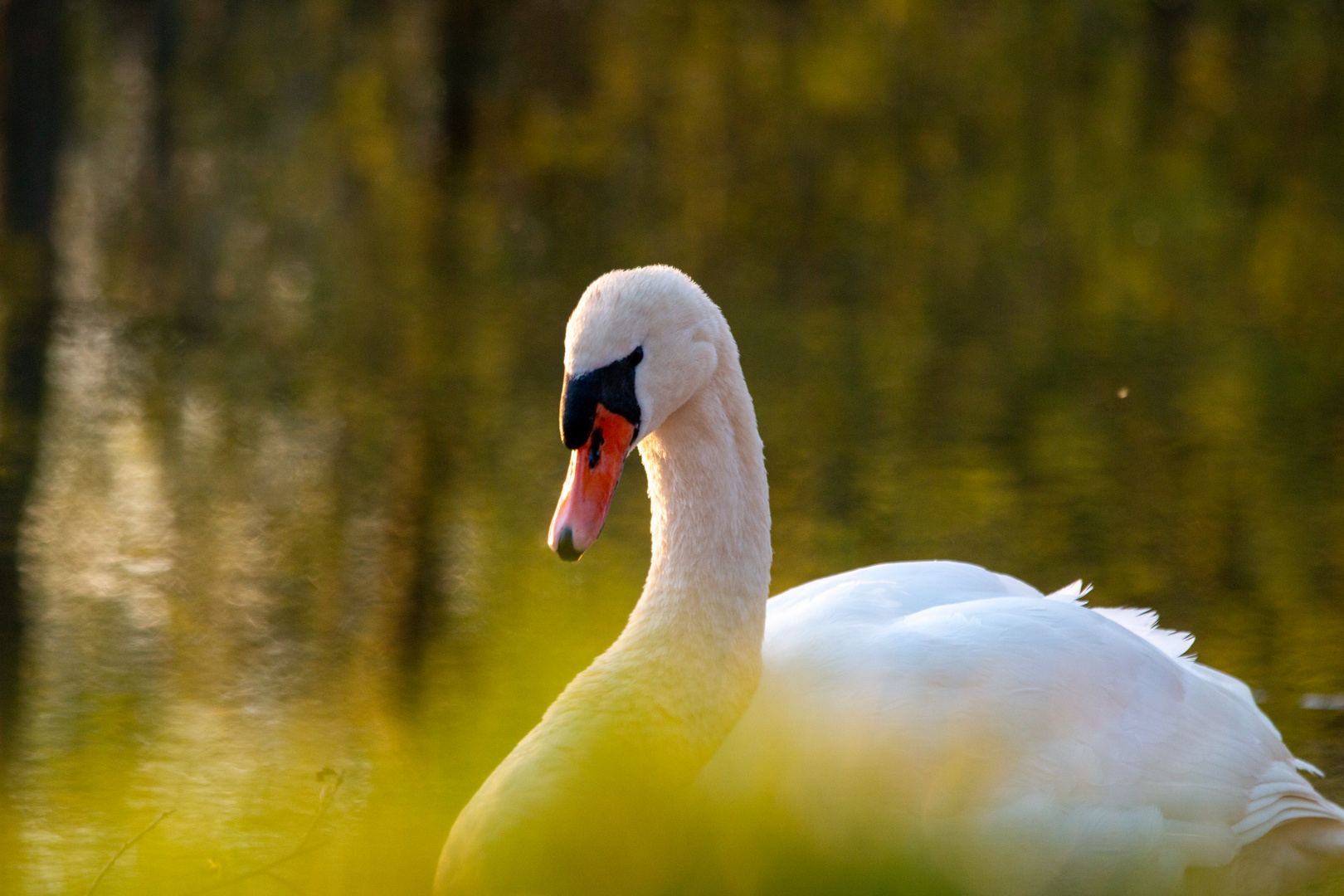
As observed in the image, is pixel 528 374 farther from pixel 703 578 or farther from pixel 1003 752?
pixel 1003 752

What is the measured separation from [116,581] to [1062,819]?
3765 mm

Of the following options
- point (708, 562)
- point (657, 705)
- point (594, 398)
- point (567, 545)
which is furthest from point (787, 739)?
point (594, 398)

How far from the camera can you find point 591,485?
10.1ft

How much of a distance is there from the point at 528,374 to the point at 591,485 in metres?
5.47

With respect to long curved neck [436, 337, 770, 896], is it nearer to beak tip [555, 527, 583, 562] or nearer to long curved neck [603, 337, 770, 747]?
long curved neck [603, 337, 770, 747]

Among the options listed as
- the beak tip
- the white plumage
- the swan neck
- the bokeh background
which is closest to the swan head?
the beak tip

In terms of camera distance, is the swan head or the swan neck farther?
the swan neck

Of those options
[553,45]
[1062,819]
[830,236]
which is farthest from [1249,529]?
[553,45]

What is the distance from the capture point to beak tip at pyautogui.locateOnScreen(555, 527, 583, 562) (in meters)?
3.00

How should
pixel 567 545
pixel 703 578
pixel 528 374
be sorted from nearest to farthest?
1. pixel 567 545
2. pixel 703 578
3. pixel 528 374

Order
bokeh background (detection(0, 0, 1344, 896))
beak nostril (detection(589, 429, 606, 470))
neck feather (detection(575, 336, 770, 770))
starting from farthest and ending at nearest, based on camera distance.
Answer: bokeh background (detection(0, 0, 1344, 896))
neck feather (detection(575, 336, 770, 770))
beak nostril (detection(589, 429, 606, 470))

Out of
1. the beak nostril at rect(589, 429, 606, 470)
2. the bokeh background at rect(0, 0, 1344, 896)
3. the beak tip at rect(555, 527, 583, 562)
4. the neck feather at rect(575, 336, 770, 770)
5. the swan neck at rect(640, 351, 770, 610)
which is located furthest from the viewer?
the bokeh background at rect(0, 0, 1344, 896)

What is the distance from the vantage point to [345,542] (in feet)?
20.5

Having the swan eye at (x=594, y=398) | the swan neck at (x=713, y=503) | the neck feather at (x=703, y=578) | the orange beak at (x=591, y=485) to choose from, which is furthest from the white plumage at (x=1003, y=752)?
the swan eye at (x=594, y=398)
